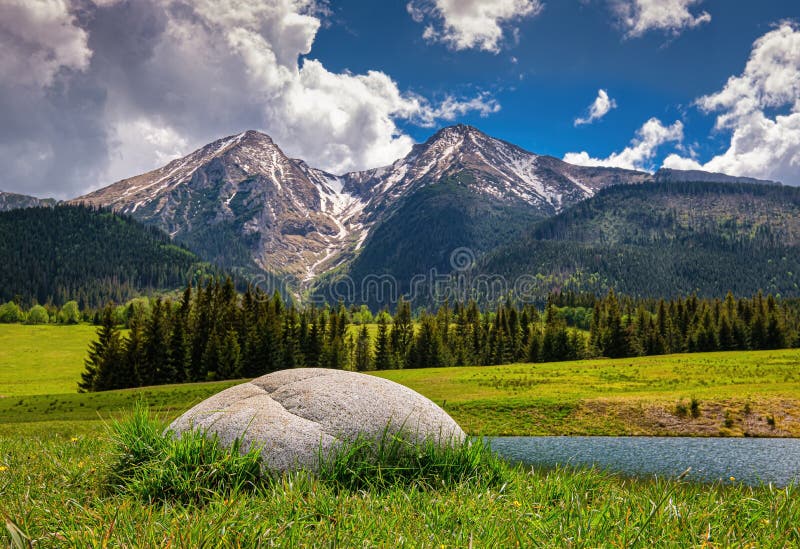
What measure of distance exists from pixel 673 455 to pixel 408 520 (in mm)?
21273

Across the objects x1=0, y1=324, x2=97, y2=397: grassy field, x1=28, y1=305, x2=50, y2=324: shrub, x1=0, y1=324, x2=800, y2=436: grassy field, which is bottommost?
x1=0, y1=324, x2=97, y2=397: grassy field

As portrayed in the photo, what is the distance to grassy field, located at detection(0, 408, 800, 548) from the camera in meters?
3.68

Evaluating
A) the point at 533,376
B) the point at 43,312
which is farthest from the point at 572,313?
the point at 43,312

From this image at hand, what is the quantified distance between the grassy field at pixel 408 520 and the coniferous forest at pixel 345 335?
63.0m

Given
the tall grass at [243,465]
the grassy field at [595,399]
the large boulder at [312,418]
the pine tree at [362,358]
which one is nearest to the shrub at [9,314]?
the grassy field at [595,399]

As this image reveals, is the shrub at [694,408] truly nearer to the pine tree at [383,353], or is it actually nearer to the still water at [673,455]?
the still water at [673,455]

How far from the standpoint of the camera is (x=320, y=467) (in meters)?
6.98

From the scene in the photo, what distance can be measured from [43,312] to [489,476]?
19804cm

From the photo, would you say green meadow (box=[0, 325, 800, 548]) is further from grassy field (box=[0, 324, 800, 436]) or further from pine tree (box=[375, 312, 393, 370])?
pine tree (box=[375, 312, 393, 370])

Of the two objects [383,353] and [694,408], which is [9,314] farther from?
[694,408]

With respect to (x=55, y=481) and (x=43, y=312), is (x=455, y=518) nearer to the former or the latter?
(x=55, y=481)

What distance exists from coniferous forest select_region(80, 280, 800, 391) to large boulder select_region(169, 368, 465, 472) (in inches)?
2349

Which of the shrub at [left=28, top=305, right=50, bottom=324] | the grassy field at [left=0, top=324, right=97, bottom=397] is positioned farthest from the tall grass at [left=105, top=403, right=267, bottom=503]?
the shrub at [left=28, top=305, right=50, bottom=324]

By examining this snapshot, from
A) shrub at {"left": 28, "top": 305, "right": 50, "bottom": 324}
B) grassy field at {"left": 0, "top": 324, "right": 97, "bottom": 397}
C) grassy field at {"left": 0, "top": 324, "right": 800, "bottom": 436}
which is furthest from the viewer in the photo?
shrub at {"left": 28, "top": 305, "right": 50, "bottom": 324}
